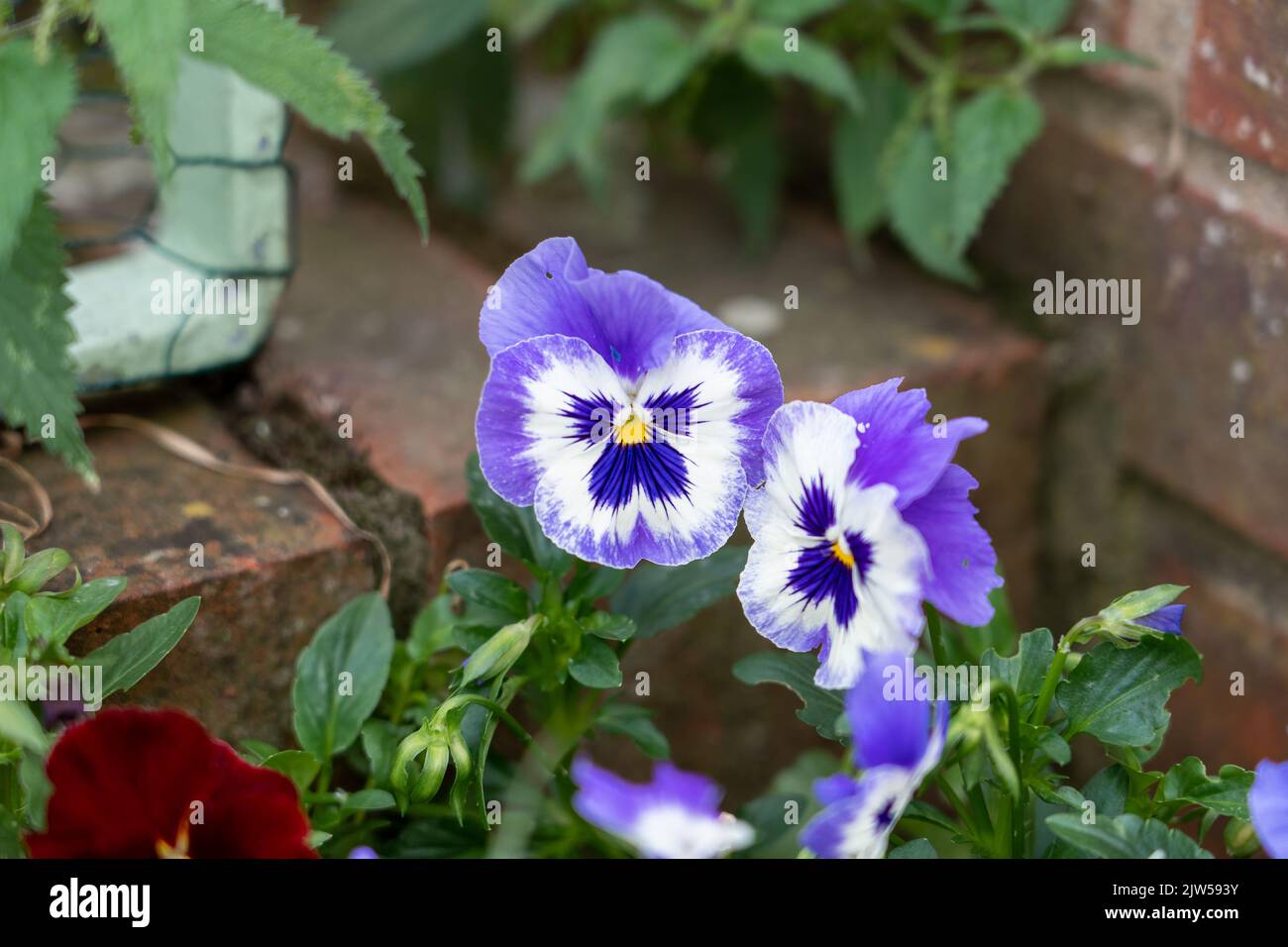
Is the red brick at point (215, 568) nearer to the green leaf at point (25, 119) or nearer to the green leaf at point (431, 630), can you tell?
the green leaf at point (431, 630)

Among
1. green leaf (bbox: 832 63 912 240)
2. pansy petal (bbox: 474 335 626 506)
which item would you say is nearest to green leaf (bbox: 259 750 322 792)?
pansy petal (bbox: 474 335 626 506)

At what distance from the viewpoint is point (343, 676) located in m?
0.91

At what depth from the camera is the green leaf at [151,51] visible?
27.5 inches

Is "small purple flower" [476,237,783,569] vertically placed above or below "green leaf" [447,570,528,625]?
above

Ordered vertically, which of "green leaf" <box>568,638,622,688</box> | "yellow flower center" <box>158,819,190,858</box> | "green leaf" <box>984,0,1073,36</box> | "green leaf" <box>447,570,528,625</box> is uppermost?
"green leaf" <box>984,0,1073,36</box>

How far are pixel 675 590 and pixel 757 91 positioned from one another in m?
0.77

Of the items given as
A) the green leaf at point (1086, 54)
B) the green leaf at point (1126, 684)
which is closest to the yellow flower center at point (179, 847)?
the green leaf at point (1126, 684)

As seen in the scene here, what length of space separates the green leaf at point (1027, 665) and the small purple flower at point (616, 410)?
18 centimetres

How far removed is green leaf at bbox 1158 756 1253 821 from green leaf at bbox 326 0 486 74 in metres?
1.12

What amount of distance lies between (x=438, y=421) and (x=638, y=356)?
46 cm

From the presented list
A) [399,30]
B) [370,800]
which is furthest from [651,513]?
[399,30]

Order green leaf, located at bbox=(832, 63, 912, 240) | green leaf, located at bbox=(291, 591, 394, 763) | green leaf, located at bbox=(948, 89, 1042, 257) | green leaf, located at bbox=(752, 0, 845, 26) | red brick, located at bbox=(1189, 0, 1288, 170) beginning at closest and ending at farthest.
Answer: green leaf, located at bbox=(291, 591, 394, 763) < red brick, located at bbox=(1189, 0, 1288, 170) < green leaf, located at bbox=(948, 89, 1042, 257) < green leaf, located at bbox=(752, 0, 845, 26) < green leaf, located at bbox=(832, 63, 912, 240)

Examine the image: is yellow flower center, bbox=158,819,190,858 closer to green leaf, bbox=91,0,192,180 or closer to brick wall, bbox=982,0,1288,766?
green leaf, bbox=91,0,192,180

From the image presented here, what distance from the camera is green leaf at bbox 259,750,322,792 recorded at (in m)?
0.84
